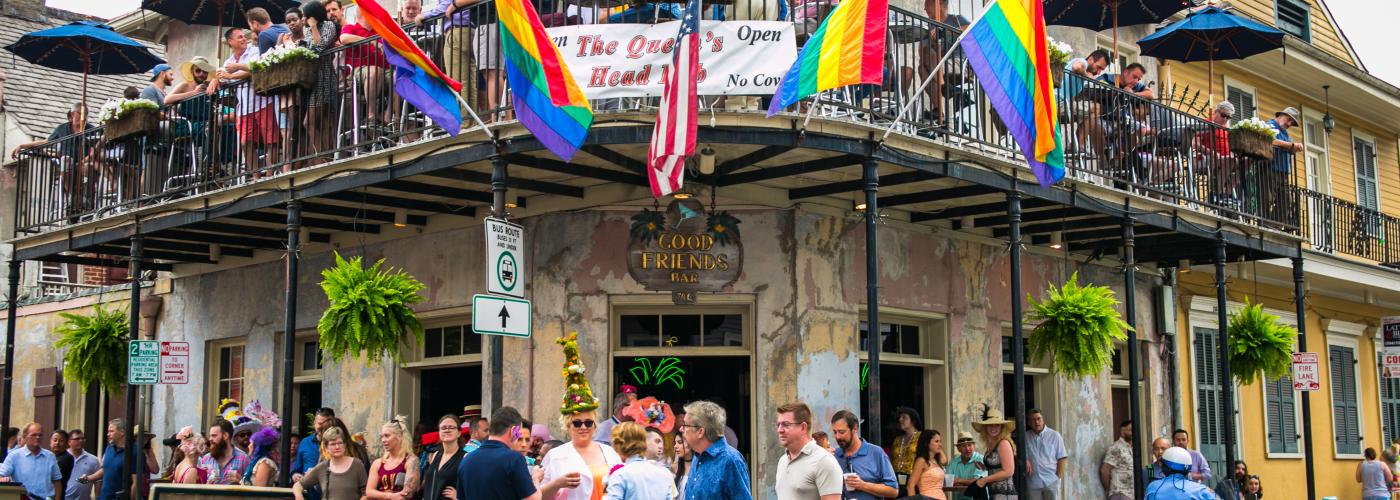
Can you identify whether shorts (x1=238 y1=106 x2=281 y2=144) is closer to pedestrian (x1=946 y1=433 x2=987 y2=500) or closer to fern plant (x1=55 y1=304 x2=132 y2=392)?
fern plant (x1=55 y1=304 x2=132 y2=392)

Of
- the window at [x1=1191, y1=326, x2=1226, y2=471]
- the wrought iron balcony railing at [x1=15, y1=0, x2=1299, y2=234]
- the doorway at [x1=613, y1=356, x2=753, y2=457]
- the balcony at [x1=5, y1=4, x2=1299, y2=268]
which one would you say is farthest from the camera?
the window at [x1=1191, y1=326, x2=1226, y2=471]

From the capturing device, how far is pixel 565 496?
882cm

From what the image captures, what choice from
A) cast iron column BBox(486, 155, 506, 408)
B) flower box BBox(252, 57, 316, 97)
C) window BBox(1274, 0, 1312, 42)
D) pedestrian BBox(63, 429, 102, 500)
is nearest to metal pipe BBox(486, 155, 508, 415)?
cast iron column BBox(486, 155, 506, 408)

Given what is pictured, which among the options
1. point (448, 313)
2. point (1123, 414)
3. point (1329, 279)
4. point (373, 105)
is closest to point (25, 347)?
point (448, 313)

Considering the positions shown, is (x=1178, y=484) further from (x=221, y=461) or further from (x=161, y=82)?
(x=161, y=82)

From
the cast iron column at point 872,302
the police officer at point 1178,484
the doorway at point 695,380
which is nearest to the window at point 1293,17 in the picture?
the doorway at point 695,380

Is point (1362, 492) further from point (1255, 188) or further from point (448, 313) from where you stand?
point (448, 313)

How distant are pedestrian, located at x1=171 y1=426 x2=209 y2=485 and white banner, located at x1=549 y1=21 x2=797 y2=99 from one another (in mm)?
5206

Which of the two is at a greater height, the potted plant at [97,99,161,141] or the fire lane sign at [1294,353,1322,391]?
the potted plant at [97,99,161,141]

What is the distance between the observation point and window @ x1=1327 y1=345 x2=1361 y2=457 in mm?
23266

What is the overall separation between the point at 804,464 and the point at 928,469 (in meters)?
3.73

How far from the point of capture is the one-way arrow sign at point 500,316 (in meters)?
10.4

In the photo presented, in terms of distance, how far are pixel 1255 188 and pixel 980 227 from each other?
3537mm

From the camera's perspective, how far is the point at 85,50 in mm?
18484
